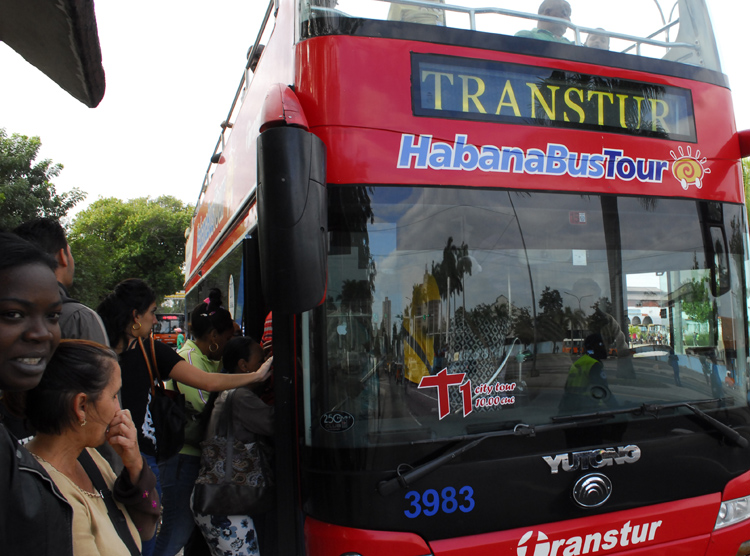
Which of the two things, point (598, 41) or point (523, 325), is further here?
point (598, 41)

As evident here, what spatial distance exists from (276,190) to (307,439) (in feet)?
3.42

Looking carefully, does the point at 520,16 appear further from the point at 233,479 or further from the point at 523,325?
the point at 233,479

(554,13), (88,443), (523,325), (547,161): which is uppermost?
(554,13)

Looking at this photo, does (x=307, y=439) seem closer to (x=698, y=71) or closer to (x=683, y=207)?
(x=683, y=207)

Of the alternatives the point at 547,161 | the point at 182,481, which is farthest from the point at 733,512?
the point at 182,481

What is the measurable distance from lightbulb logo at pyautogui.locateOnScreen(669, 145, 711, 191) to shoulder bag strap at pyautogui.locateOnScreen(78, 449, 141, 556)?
9.35 ft

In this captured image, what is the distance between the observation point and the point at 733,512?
8.71 ft

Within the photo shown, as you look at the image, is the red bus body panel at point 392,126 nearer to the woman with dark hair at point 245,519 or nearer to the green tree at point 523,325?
the green tree at point 523,325

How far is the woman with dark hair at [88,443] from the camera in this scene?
57.4 inches

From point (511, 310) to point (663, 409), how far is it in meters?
0.87

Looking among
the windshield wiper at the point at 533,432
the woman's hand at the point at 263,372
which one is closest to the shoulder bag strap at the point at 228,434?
the woman's hand at the point at 263,372

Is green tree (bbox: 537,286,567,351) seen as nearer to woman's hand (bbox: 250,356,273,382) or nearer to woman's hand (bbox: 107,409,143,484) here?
woman's hand (bbox: 250,356,273,382)

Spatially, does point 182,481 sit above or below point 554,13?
below

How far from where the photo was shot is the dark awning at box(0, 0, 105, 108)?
1.38 metres
